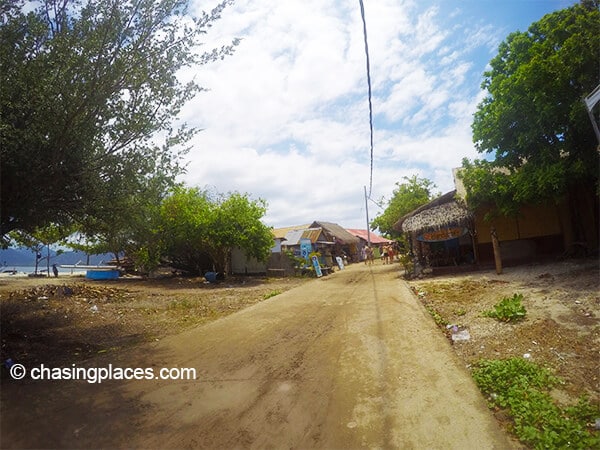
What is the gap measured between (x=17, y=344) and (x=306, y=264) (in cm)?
1827

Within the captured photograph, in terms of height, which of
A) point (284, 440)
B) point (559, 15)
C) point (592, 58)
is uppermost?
point (559, 15)

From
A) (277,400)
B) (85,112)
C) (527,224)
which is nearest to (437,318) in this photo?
(277,400)

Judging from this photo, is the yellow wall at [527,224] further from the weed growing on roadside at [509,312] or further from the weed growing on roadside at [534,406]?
the weed growing on roadside at [534,406]

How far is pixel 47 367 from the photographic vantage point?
5.55 meters

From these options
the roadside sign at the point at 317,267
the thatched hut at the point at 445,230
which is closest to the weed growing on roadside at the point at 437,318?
the thatched hut at the point at 445,230

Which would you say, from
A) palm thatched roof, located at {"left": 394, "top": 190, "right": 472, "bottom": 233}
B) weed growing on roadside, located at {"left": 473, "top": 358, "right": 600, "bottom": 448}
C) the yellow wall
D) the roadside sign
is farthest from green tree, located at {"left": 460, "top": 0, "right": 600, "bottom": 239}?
the roadside sign

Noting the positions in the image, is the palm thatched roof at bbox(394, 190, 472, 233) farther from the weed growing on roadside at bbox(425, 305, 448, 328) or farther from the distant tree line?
the distant tree line

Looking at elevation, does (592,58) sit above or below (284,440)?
above

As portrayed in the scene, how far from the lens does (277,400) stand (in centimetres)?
415

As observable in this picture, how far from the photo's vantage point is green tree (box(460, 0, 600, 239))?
33.6ft

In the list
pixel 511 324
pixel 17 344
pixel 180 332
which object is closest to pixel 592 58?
pixel 511 324

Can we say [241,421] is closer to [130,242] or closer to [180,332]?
[180,332]

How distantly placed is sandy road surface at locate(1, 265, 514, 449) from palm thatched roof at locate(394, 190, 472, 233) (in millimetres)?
10198

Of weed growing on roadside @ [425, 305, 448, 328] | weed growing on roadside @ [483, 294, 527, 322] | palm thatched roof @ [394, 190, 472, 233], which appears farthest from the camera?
palm thatched roof @ [394, 190, 472, 233]
